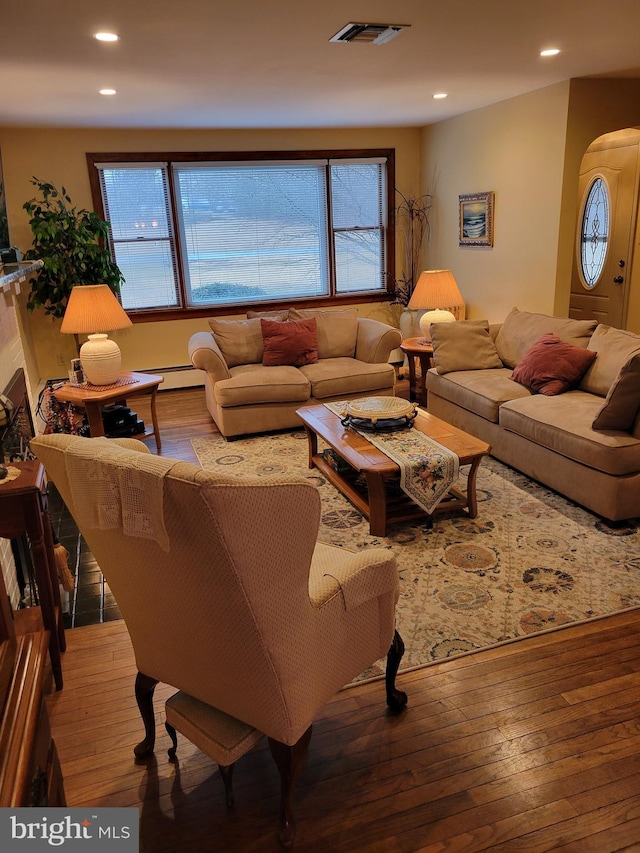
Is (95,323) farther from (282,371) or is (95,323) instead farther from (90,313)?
(282,371)

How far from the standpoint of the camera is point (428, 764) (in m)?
1.81

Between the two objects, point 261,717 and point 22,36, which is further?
point 22,36

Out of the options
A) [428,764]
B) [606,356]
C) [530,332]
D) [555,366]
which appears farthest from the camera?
[530,332]

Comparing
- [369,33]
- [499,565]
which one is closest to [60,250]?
[369,33]

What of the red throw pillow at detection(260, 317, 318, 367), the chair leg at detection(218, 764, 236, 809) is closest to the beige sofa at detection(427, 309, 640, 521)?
the red throw pillow at detection(260, 317, 318, 367)

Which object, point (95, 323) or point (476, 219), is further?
point (476, 219)

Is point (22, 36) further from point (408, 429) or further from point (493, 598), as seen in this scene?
point (493, 598)

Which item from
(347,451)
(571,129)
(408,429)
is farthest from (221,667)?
(571,129)

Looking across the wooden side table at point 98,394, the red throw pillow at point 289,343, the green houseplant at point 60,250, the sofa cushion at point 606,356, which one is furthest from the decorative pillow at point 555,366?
A: the green houseplant at point 60,250

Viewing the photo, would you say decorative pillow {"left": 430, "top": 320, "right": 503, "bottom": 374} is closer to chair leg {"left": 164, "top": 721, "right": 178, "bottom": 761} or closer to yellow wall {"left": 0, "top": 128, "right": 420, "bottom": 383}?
yellow wall {"left": 0, "top": 128, "right": 420, "bottom": 383}

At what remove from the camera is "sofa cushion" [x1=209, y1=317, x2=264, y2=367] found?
5.21 metres

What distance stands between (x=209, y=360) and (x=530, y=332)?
93.8 inches

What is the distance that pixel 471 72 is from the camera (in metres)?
4.25

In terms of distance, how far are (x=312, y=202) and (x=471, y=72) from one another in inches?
109
